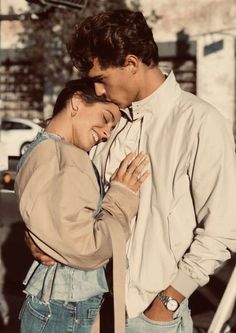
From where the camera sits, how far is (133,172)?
2463mm

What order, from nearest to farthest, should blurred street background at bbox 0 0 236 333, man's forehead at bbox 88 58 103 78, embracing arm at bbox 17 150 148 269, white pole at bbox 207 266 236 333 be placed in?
embracing arm at bbox 17 150 148 269 → man's forehead at bbox 88 58 103 78 → white pole at bbox 207 266 236 333 → blurred street background at bbox 0 0 236 333

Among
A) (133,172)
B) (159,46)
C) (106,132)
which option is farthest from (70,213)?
(159,46)

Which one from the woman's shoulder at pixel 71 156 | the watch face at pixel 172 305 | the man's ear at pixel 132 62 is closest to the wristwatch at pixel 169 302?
the watch face at pixel 172 305

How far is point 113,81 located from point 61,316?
0.80m

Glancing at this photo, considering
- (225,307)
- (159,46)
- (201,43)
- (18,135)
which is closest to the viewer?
(225,307)

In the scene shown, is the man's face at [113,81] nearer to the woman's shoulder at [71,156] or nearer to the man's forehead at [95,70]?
the man's forehead at [95,70]

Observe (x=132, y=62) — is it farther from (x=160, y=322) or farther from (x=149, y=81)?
(x=160, y=322)

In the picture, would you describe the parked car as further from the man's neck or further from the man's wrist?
the man's wrist

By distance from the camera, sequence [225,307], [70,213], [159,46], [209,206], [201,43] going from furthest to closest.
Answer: [159,46] → [201,43] → [225,307] → [209,206] → [70,213]

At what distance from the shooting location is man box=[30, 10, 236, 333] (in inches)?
95.9

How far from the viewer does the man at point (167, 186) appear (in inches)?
95.9

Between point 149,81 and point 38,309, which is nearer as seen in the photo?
point 38,309

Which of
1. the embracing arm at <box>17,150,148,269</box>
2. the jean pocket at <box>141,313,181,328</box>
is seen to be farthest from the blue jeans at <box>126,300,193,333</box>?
the embracing arm at <box>17,150,148,269</box>

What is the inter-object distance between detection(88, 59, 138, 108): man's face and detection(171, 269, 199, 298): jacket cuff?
629mm
